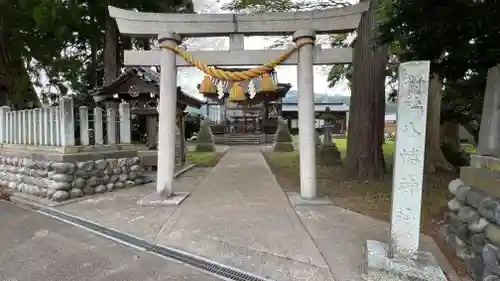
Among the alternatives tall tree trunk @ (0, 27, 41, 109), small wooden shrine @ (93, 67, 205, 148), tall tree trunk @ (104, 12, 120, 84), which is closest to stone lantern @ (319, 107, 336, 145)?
small wooden shrine @ (93, 67, 205, 148)

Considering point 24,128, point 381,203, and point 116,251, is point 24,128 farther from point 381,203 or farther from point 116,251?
point 381,203

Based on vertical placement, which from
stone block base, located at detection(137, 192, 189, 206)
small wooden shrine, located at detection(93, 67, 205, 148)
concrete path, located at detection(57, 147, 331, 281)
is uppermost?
small wooden shrine, located at detection(93, 67, 205, 148)

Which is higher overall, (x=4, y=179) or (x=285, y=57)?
(x=285, y=57)

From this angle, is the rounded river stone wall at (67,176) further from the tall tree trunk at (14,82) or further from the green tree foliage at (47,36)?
the tall tree trunk at (14,82)

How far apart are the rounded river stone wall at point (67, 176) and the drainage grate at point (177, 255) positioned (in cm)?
148

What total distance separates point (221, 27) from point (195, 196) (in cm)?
339

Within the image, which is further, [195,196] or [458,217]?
[195,196]

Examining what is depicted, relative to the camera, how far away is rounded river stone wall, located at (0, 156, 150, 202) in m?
6.48

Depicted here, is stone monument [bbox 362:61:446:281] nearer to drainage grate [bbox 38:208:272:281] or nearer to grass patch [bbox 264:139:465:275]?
grass patch [bbox 264:139:465:275]

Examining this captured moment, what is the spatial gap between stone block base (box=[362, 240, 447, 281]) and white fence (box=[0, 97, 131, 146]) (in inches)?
238

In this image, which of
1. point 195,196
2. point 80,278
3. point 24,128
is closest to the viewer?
point 80,278

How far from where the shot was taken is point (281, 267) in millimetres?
3367

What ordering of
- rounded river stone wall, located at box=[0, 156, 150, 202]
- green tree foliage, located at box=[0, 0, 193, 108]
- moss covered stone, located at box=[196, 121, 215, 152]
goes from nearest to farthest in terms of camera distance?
rounded river stone wall, located at box=[0, 156, 150, 202], green tree foliage, located at box=[0, 0, 193, 108], moss covered stone, located at box=[196, 121, 215, 152]

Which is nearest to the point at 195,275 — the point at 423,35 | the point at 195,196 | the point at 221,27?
the point at 195,196
